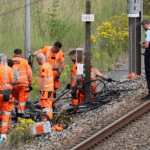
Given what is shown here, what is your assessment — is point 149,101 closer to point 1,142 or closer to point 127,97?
point 127,97

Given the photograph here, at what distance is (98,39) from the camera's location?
20688 mm

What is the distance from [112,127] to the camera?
1205cm

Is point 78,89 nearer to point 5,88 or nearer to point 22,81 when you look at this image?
point 22,81

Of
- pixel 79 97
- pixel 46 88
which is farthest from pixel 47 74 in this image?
pixel 79 97

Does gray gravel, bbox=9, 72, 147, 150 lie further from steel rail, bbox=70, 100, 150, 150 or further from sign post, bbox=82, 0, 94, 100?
sign post, bbox=82, 0, 94, 100

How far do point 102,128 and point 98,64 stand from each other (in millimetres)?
8073

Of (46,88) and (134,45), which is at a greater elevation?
(134,45)

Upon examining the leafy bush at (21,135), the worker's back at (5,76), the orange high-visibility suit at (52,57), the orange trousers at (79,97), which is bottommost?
the leafy bush at (21,135)

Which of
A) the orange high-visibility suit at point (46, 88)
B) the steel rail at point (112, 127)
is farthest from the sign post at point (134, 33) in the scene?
the orange high-visibility suit at point (46, 88)

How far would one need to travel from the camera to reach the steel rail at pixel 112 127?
36.3ft

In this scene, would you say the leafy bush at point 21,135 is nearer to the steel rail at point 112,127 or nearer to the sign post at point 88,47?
the steel rail at point 112,127

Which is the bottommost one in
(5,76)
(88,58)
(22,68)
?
(5,76)

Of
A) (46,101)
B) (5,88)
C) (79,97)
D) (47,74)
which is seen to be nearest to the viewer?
(5,88)

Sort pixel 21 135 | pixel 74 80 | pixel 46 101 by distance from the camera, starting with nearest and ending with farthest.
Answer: pixel 21 135 < pixel 46 101 < pixel 74 80
